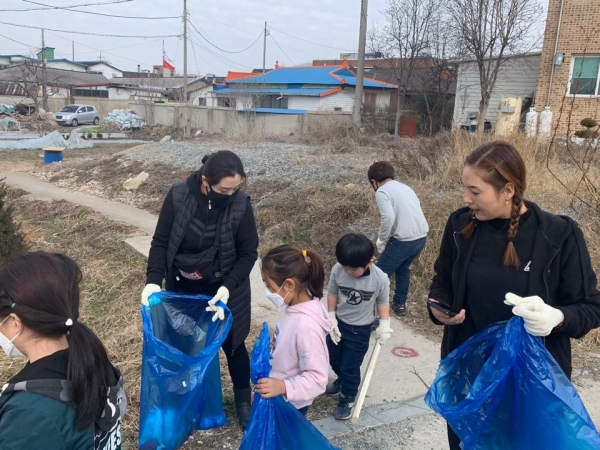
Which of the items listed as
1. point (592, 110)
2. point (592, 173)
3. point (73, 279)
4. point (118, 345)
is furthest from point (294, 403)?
point (592, 110)

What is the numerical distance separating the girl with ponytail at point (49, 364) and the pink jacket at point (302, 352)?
2.67ft

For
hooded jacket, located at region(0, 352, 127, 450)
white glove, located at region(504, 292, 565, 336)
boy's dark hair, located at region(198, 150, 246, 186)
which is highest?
boy's dark hair, located at region(198, 150, 246, 186)

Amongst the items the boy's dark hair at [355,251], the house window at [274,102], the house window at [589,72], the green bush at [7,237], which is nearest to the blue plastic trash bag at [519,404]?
the boy's dark hair at [355,251]

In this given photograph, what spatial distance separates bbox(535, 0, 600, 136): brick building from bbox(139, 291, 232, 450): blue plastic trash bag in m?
15.9

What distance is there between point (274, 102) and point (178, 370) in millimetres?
31568

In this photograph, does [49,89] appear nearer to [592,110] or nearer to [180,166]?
[180,166]

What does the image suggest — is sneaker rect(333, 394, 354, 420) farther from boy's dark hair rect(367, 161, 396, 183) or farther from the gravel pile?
the gravel pile

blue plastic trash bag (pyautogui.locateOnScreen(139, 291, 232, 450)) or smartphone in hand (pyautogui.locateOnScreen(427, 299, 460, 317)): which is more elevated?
smartphone in hand (pyautogui.locateOnScreen(427, 299, 460, 317))

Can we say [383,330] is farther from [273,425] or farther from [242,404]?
[273,425]

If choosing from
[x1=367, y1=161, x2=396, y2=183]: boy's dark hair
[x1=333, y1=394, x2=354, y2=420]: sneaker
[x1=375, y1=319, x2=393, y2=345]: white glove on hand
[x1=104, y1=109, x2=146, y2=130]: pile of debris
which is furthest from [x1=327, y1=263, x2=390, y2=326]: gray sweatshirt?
[x1=104, y1=109, x2=146, y2=130]: pile of debris

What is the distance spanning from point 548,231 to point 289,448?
1312mm

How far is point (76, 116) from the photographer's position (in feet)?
104

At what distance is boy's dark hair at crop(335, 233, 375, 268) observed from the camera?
9.11 ft

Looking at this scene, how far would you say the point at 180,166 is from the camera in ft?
37.5
